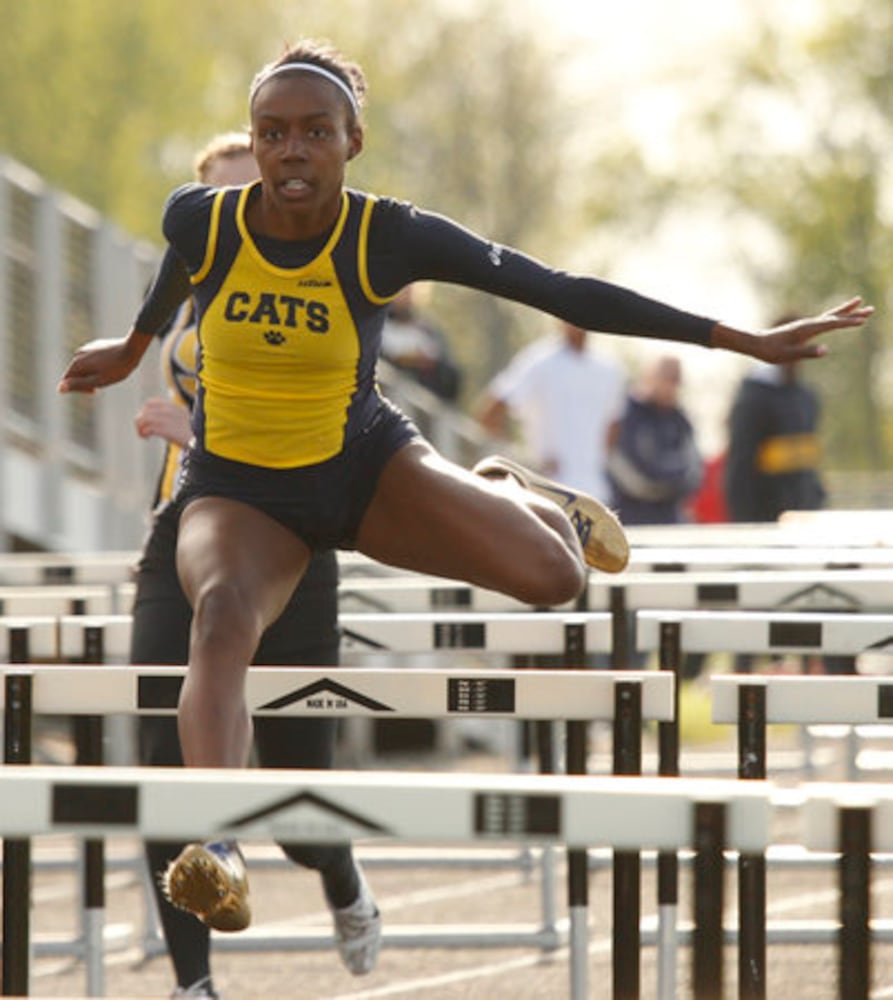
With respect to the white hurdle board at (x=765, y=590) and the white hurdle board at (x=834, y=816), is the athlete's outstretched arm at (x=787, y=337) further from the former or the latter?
the white hurdle board at (x=834, y=816)

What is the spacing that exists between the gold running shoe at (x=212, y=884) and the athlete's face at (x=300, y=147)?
1.41 meters

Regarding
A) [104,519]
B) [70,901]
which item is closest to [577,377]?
[104,519]

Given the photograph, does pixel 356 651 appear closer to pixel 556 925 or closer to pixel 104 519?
pixel 556 925

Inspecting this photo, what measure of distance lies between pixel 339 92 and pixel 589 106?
134 ft

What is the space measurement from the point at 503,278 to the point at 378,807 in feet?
7.57

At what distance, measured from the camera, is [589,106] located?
152 ft

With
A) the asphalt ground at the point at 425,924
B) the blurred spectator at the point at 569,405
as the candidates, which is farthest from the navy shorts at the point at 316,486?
the blurred spectator at the point at 569,405

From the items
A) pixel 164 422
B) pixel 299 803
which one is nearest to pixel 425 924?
pixel 164 422

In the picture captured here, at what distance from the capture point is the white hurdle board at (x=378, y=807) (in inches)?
153

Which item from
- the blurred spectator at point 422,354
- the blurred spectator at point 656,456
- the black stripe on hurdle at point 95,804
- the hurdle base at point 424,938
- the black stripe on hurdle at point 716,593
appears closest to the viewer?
the black stripe on hurdle at point 95,804

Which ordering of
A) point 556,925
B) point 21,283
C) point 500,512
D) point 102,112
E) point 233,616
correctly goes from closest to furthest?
point 233,616 < point 500,512 < point 556,925 < point 21,283 < point 102,112

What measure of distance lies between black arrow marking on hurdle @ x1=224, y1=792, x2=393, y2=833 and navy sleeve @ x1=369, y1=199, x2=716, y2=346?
2276mm

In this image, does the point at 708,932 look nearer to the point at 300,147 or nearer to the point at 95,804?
the point at 95,804

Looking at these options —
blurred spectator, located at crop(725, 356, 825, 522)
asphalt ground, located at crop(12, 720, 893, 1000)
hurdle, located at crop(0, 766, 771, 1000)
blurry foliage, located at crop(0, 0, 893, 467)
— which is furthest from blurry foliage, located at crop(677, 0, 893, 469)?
hurdle, located at crop(0, 766, 771, 1000)
